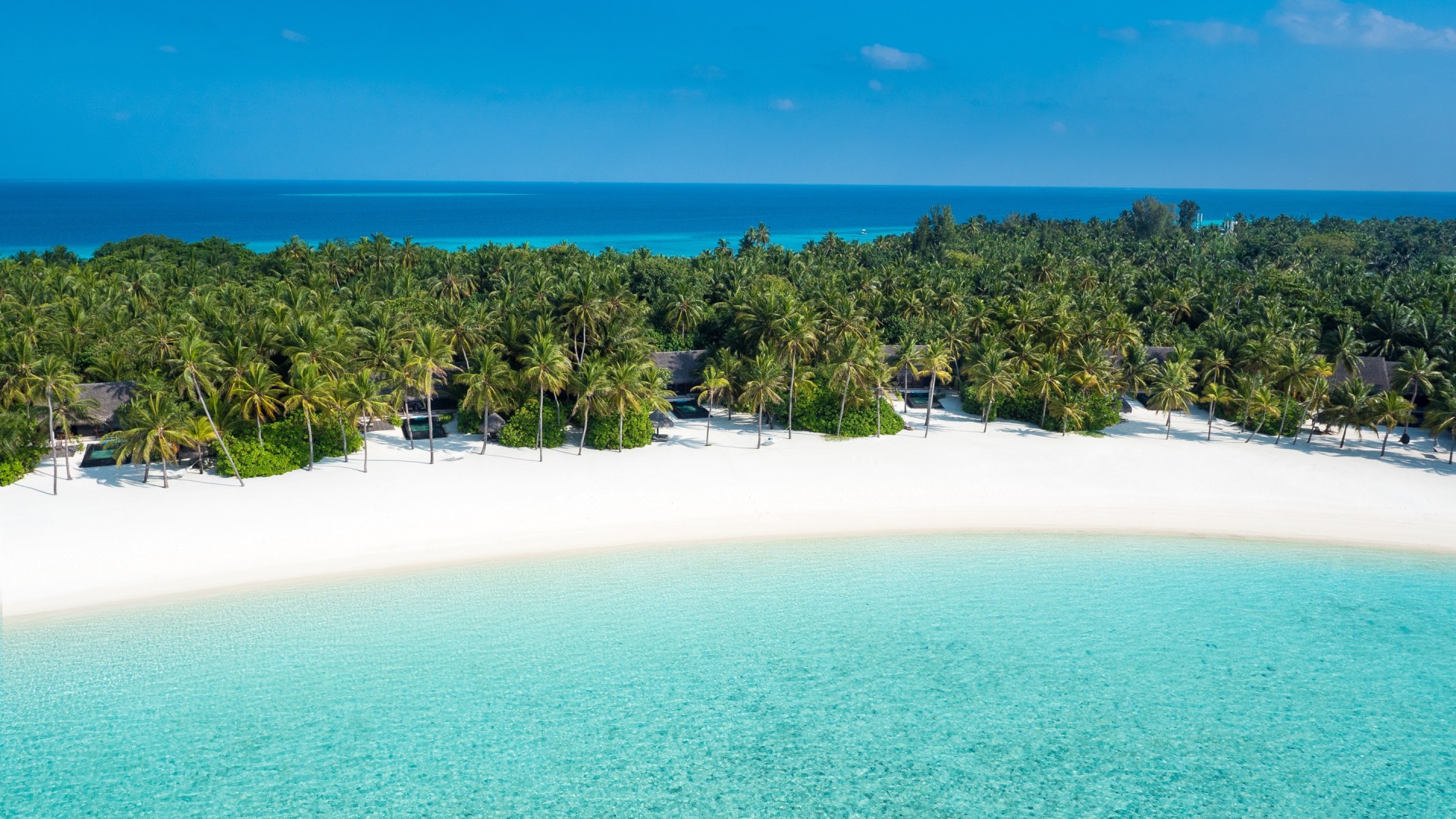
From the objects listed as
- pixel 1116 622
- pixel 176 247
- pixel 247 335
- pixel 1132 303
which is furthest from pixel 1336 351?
pixel 176 247

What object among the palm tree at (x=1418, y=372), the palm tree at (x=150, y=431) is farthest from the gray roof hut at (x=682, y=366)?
the palm tree at (x=1418, y=372)

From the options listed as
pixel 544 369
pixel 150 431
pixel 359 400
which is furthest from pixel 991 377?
pixel 150 431

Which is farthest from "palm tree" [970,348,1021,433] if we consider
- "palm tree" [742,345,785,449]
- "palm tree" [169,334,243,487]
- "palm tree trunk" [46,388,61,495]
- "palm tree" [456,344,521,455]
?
"palm tree trunk" [46,388,61,495]

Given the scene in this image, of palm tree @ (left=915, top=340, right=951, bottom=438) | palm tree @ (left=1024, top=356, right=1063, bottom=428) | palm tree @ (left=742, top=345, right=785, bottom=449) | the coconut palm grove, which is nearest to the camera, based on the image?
the coconut palm grove

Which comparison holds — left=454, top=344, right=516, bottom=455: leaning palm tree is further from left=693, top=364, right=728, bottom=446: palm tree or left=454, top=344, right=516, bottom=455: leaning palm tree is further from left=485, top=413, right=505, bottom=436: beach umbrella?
left=693, top=364, right=728, bottom=446: palm tree

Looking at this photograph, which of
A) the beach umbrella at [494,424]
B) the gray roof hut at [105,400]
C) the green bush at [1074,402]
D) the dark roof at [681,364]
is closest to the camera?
the gray roof hut at [105,400]

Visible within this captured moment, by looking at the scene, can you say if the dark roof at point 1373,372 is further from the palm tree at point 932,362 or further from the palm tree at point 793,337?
the palm tree at point 793,337

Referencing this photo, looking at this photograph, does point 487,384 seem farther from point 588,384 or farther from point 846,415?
point 846,415
